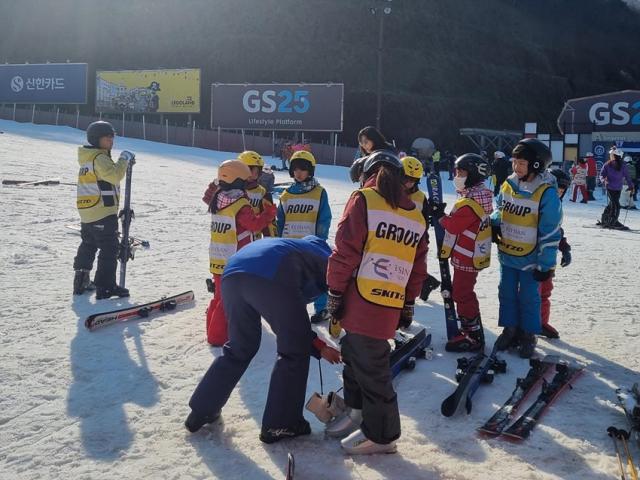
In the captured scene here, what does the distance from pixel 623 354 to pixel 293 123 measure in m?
30.4

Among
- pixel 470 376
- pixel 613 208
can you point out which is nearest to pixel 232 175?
pixel 470 376

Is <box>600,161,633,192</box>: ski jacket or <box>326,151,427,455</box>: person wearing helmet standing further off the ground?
<box>600,161,633,192</box>: ski jacket

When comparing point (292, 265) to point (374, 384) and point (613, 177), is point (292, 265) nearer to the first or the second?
point (374, 384)

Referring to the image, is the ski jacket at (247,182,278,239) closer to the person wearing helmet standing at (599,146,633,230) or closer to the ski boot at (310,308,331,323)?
the ski boot at (310,308,331,323)

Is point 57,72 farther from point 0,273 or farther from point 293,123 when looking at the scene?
point 0,273

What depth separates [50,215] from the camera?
10.9m

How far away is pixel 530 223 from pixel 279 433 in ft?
9.43

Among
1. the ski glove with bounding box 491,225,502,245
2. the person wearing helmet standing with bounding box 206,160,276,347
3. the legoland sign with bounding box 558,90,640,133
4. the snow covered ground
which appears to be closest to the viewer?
the snow covered ground

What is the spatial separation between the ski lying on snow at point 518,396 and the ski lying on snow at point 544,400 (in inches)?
2.5

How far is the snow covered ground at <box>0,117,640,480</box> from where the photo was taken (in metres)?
3.22

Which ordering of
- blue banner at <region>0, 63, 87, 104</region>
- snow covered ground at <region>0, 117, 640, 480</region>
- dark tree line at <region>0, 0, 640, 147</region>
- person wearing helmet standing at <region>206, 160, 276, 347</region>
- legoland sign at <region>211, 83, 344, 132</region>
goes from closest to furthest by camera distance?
snow covered ground at <region>0, 117, 640, 480</region>
person wearing helmet standing at <region>206, 160, 276, 347</region>
legoland sign at <region>211, 83, 344, 132</region>
blue banner at <region>0, 63, 87, 104</region>
dark tree line at <region>0, 0, 640, 147</region>

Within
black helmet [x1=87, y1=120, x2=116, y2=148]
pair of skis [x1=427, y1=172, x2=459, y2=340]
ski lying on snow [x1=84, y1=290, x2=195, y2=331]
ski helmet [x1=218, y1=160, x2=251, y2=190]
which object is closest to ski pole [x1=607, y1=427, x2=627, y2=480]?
pair of skis [x1=427, y1=172, x2=459, y2=340]

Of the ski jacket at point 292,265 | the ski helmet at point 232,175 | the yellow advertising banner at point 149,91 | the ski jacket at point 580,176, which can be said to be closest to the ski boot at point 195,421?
the ski jacket at point 292,265

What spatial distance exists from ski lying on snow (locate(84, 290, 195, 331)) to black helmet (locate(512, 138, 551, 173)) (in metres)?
3.60
